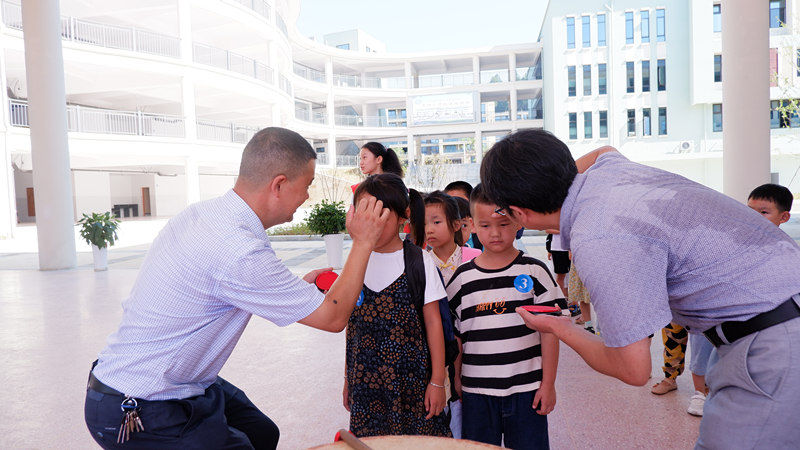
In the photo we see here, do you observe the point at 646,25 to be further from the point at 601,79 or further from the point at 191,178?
the point at 191,178

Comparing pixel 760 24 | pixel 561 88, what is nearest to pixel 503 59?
pixel 561 88

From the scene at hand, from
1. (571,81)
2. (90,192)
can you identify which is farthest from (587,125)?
(90,192)

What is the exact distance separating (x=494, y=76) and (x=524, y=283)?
3219 cm

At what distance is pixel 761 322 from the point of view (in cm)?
113

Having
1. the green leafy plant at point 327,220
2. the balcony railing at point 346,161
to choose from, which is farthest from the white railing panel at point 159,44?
the balcony railing at point 346,161

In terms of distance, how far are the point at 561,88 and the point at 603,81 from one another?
6.05 feet

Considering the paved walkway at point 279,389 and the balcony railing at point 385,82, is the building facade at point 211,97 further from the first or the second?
the paved walkway at point 279,389

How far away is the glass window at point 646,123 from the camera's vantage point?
24.0m

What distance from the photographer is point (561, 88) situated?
25.4 metres

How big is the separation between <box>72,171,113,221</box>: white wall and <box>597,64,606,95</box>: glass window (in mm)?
22034

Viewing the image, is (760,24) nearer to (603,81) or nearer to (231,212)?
(231,212)

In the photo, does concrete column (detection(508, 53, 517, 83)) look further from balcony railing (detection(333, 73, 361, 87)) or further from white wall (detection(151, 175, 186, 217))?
white wall (detection(151, 175, 186, 217))

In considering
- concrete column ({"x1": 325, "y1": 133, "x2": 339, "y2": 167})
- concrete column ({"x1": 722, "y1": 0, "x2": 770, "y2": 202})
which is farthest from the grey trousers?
concrete column ({"x1": 325, "y1": 133, "x2": 339, "y2": 167})

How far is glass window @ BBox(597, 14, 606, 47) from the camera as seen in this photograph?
80.4ft
